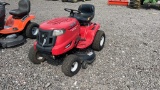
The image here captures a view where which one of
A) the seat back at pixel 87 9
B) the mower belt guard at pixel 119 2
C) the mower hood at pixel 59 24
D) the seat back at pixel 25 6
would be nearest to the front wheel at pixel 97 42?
the seat back at pixel 87 9

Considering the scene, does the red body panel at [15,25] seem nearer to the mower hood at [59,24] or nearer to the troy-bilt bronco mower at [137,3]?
the mower hood at [59,24]

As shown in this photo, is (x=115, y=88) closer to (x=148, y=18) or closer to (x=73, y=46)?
(x=73, y=46)

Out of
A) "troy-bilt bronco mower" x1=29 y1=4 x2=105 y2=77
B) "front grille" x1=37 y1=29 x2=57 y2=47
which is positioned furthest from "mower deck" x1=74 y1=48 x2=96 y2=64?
"front grille" x1=37 y1=29 x2=57 y2=47

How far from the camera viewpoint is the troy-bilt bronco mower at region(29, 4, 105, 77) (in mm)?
3389

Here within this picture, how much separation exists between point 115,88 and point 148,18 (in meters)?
5.36

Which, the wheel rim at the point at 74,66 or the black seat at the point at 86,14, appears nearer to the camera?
the wheel rim at the point at 74,66

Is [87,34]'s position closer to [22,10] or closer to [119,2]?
[22,10]

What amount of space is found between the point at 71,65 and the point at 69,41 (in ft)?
1.48

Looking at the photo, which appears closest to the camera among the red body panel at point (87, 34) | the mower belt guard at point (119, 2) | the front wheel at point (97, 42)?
the red body panel at point (87, 34)

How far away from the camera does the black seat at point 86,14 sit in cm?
418

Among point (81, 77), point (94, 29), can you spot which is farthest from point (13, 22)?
point (81, 77)

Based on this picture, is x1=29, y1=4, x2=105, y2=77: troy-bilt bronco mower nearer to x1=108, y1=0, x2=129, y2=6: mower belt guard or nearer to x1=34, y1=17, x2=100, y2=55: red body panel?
x1=34, y1=17, x2=100, y2=55: red body panel

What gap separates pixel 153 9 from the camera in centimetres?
961

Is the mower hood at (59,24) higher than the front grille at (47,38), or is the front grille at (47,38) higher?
the mower hood at (59,24)
